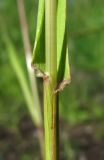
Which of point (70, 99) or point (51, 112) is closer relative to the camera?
point (51, 112)

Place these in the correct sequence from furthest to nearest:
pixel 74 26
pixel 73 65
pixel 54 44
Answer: pixel 73 65 → pixel 74 26 → pixel 54 44

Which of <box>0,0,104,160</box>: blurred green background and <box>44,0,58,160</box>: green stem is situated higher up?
<box>44,0,58,160</box>: green stem

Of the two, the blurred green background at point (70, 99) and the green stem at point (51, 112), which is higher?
the green stem at point (51, 112)

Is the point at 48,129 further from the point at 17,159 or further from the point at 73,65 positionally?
the point at 73,65

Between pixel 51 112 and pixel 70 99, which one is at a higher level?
pixel 51 112

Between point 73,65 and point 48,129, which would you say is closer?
point 48,129

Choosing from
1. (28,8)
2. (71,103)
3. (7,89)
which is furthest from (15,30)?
(71,103)

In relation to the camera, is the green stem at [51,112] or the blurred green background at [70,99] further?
the blurred green background at [70,99]

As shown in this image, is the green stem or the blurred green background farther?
the blurred green background
